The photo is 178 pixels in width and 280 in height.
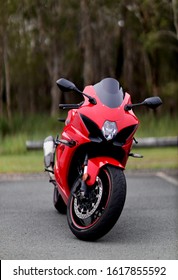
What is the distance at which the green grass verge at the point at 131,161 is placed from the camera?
12094mm

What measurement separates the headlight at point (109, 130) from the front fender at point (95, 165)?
202 mm

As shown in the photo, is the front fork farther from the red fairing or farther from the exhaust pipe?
the exhaust pipe

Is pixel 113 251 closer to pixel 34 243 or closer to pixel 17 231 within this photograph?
pixel 34 243

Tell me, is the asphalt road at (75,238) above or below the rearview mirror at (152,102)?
below

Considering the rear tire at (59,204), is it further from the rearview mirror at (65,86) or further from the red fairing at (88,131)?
the rearview mirror at (65,86)

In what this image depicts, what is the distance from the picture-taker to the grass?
1257 centimetres

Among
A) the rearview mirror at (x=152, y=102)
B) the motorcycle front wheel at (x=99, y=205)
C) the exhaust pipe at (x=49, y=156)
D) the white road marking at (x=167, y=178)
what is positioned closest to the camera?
the motorcycle front wheel at (x=99, y=205)

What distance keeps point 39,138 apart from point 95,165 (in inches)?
444

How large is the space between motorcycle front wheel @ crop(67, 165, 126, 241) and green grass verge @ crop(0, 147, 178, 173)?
574 centimetres

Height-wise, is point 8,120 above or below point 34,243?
below

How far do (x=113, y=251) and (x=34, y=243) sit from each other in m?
0.71

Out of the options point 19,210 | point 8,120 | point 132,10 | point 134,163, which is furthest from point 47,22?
point 19,210

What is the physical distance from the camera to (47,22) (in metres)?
32.2

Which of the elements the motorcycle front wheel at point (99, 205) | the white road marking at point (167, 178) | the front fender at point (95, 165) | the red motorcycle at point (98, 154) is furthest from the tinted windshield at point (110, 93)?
the white road marking at point (167, 178)
